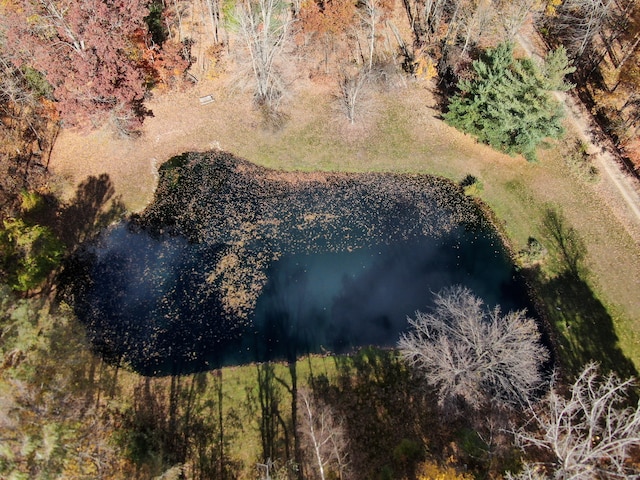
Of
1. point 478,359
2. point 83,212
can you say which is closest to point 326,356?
point 478,359

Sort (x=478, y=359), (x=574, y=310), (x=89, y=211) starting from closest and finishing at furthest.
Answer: (x=478, y=359) → (x=574, y=310) → (x=89, y=211)

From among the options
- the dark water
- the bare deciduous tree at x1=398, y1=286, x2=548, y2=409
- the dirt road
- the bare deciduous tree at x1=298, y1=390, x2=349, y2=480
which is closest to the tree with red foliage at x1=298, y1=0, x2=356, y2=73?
the dirt road

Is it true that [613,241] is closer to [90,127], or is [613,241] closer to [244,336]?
[244,336]

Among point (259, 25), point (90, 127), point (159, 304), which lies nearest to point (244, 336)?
point (159, 304)

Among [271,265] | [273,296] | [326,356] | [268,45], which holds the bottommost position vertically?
[326,356]

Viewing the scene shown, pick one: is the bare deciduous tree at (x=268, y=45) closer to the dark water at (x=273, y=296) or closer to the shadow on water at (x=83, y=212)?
the shadow on water at (x=83, y=212)

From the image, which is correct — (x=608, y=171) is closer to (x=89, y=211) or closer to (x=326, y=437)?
(x=326, y=437)

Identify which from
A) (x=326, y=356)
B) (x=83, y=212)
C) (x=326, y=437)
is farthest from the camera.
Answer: (x=83, y=212)
